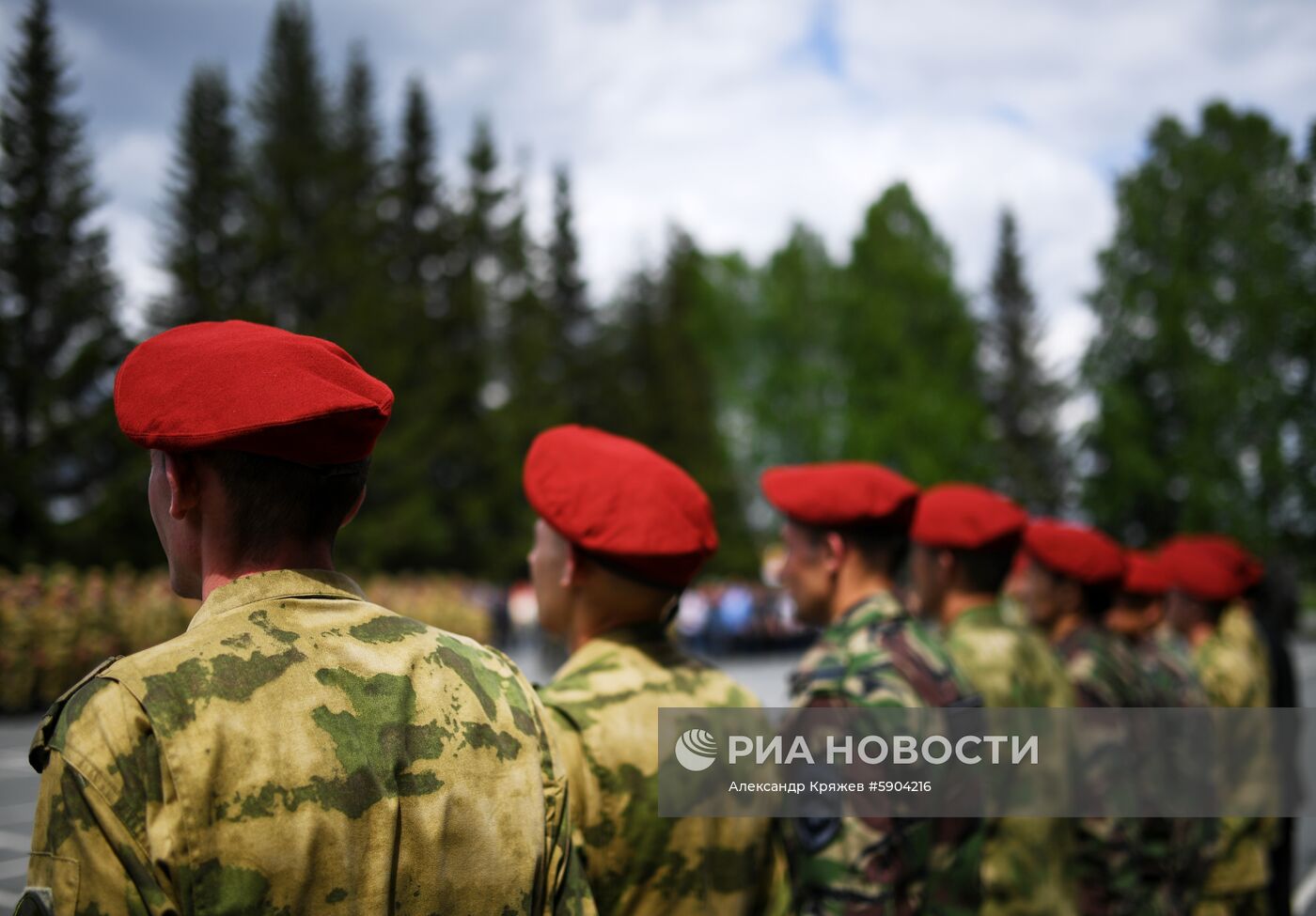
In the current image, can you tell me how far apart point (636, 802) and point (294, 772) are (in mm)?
1045

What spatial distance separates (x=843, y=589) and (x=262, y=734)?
2.22 metres

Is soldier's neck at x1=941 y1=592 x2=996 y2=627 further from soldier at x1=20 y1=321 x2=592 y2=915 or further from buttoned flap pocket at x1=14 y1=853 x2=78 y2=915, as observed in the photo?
buttoned flap pocket at x1=14 y1=853 x2=78 y2=915

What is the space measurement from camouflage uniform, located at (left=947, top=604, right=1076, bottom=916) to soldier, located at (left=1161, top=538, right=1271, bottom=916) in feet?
A: 5.75

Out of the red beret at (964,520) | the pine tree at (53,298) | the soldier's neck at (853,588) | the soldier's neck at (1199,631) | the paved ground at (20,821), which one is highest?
the pine tree at (53,298)

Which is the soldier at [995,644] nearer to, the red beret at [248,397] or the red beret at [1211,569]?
the red beret at [248,397]

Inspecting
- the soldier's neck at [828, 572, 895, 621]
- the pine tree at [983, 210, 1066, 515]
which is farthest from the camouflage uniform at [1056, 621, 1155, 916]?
the pine tree at [983, 210, 1066, 515]

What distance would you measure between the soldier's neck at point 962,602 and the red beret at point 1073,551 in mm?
940

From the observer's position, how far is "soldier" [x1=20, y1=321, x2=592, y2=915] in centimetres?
127

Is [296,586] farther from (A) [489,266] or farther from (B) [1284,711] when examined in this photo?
(A) [489,266]

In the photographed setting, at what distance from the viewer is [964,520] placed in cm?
432

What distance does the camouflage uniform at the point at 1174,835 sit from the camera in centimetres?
434

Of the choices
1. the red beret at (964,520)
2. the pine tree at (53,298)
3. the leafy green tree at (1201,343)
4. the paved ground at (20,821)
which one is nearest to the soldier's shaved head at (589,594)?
the red beret at (964,520)

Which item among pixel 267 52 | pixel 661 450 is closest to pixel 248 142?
pixel 267 52

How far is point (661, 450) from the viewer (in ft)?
139
